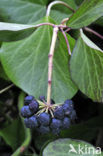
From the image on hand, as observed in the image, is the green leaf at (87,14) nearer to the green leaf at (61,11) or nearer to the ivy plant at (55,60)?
the ivy plant at (55,60)

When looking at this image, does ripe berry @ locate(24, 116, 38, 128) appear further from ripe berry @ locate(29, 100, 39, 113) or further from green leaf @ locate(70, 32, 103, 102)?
green leaf @ locate(70, 32, 103, 102)

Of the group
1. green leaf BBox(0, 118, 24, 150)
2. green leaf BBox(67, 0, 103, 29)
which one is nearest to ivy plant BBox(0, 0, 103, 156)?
green leaf BBox(67, 0, 103, 29)

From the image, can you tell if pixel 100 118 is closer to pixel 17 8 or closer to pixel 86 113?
pixel 86 113

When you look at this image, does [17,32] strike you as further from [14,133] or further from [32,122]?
[14,133]

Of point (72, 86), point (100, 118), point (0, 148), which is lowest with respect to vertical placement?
point (100, 118)

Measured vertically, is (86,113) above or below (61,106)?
below

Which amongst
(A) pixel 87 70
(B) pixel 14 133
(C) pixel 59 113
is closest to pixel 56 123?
(C) pixel 59 113

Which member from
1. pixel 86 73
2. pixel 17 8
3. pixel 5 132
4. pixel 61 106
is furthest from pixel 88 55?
pixel 5 132
